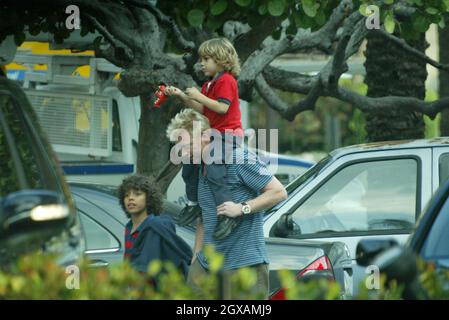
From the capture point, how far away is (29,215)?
4098 millimetres

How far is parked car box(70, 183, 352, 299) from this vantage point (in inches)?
305

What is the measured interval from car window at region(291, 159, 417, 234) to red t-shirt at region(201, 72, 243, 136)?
6.20 ft

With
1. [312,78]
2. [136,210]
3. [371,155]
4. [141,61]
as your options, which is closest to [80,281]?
[136,210]

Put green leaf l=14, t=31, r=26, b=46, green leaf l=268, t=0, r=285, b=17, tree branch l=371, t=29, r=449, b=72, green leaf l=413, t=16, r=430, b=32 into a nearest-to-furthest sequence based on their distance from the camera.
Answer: green leaf l=268, t=0, r=285, b=17 → green leaf l=413, t=16, r=430, b=32 → green leaf l=14, t=31, r=26, b=46 → tree branch l=371, t=29, r=449, b=72

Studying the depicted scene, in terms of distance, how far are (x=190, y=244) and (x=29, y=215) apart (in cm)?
414

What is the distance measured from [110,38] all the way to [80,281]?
5933 mm

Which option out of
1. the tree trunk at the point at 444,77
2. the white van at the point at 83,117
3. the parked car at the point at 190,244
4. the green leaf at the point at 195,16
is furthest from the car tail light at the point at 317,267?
the tree trunk at the point at 444,77

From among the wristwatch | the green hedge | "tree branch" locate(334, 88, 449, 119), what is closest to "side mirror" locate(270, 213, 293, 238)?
the wristwatch

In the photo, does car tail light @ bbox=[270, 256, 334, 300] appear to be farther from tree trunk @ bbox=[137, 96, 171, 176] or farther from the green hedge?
the green hedge

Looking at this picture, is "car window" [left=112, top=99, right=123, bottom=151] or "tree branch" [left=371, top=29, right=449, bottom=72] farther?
"car window" [left=112, top=99, right=123, bottom=151]

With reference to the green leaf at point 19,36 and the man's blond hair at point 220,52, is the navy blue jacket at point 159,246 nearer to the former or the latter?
the man's blond hair at point 220,52

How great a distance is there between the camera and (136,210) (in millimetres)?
7438

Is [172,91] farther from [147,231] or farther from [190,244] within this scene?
[190,244]

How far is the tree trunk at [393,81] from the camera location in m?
13.0
